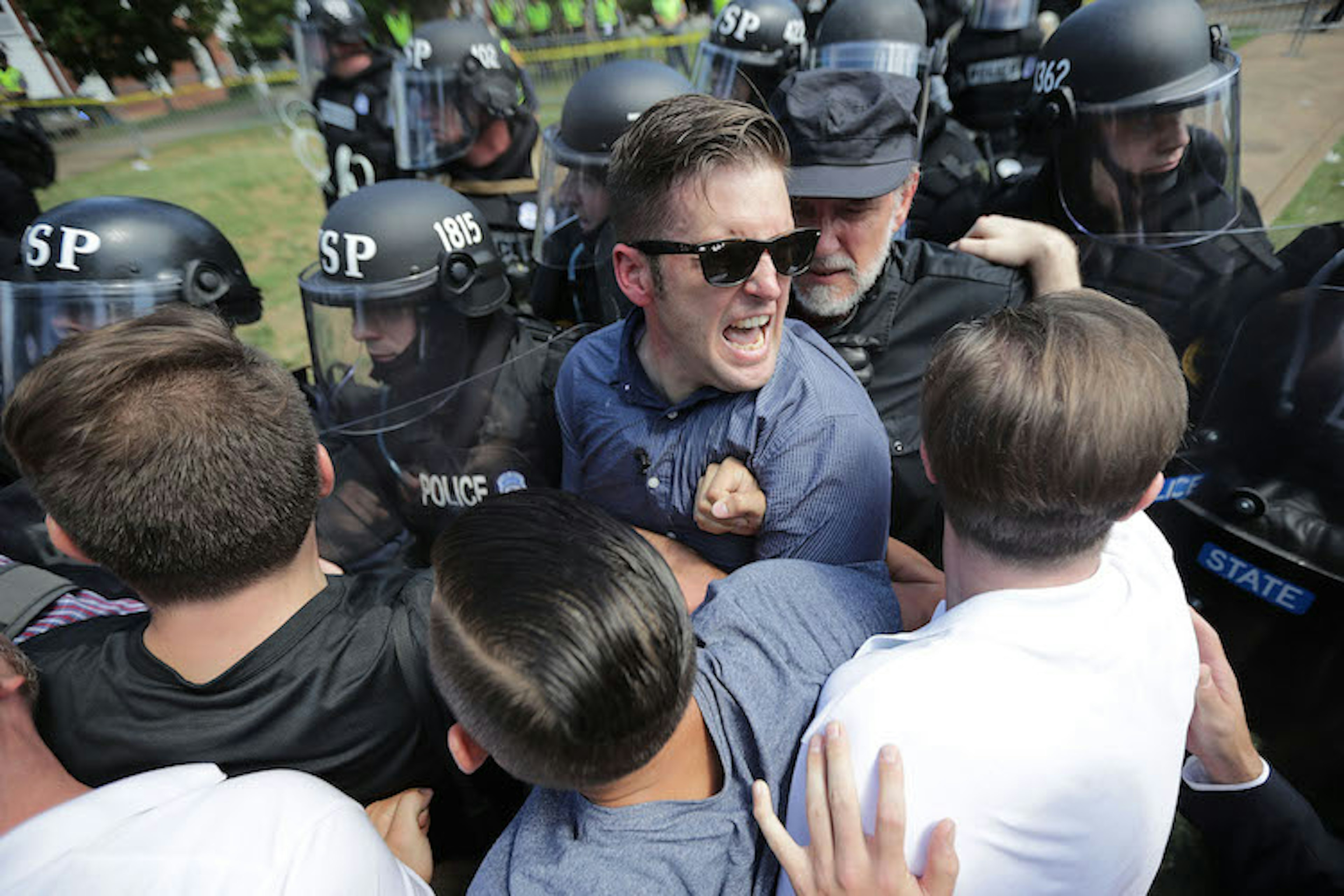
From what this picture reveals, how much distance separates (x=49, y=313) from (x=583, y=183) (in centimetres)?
198

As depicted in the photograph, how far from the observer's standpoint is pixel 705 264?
1.60 m

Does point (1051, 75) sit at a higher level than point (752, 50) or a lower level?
lower

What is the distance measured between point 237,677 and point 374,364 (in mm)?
1315

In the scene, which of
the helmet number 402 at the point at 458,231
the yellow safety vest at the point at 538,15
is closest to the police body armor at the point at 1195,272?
the helmet number 402 at the point at 458,231

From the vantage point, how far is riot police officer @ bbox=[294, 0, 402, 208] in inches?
225

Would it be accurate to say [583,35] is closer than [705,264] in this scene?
No

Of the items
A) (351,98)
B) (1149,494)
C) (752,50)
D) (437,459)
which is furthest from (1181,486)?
(351,98)

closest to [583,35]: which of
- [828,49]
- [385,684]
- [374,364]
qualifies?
[828,49]

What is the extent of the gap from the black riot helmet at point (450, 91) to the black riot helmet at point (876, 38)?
82.6 inches

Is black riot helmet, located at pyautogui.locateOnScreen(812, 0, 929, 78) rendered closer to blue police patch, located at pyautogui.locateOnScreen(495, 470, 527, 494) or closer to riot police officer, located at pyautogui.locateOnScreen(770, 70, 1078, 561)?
riot police officer, located at pyautogui.locateOnScreen(770, 70, 1078, 561)

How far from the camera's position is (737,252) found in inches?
62.4

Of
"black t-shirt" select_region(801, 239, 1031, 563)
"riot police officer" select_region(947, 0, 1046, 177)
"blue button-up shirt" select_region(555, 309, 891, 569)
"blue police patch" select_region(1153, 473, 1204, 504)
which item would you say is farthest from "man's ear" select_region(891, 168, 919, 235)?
"riot police officer" select_region(947, 0, 1046, 177)

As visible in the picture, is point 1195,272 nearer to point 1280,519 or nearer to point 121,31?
point 1280,519

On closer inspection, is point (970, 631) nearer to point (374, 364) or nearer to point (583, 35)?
point (374, 364)
